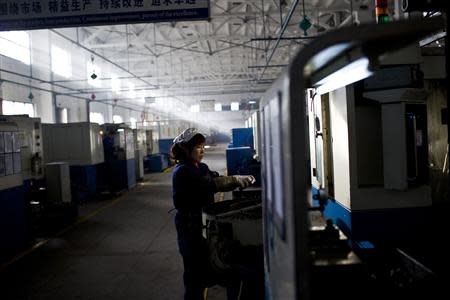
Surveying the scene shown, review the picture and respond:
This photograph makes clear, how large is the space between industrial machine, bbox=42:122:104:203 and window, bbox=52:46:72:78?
3.88m

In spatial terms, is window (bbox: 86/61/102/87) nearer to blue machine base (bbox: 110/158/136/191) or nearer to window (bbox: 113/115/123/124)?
window (bbox: 113/115/123/124)

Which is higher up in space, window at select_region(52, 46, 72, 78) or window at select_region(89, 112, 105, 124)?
window at select_region(52, 46, 72, 78)

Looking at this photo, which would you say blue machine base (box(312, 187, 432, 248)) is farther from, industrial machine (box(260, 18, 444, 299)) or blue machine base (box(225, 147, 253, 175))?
blue machine base (box(225, 147, 253, 175))

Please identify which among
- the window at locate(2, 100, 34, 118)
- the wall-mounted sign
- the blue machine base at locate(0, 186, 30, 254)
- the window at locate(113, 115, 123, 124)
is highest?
the wall-mounted sign

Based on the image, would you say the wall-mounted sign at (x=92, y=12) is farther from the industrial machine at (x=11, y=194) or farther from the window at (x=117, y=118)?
the window at (x=117, y=118)

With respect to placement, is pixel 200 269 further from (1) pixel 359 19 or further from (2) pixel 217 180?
(1) pixel 359 19

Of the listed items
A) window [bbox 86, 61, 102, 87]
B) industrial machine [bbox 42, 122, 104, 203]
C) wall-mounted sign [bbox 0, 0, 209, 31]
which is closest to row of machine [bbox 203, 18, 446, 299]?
wall-mounted sign [bbox 0, 0, 209, 31]

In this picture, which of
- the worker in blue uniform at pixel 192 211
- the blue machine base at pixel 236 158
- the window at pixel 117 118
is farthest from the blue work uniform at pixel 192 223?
the window at pixel 117 118

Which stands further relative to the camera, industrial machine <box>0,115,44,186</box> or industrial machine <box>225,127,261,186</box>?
industrial machine <box>225,127,261,186</box>

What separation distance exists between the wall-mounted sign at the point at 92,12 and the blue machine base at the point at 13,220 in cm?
240

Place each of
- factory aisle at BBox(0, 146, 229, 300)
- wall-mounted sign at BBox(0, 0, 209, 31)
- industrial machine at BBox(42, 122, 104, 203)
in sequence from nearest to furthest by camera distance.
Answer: factory aisle at BBox(0, 146, 229, 300), wall-mounted sign at BBox(0, 0, 209, 31), industrial machine at BBox(42, 122, 104, 203)

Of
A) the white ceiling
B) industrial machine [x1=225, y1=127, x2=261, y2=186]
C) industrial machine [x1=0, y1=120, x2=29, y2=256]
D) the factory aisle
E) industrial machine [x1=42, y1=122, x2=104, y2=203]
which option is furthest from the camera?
the white ceiling

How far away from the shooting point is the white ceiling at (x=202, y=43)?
10484 mm

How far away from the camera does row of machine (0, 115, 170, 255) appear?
5.38 meters
